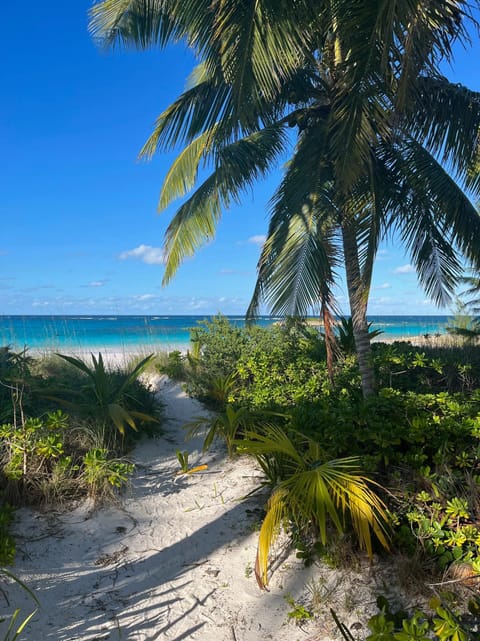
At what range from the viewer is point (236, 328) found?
8.09 metres

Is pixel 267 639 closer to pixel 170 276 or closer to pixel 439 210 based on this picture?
pixel 439 210

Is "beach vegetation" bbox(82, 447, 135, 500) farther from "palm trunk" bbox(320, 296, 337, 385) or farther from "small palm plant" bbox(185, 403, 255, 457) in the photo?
"palm trunk" bbox(320, 296, 337, 385)

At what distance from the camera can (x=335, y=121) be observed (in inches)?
176

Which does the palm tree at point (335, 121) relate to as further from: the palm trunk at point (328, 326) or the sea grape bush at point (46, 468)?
the sea grape bush at point (46, 468)

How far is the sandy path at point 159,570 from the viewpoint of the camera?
253 centimetres

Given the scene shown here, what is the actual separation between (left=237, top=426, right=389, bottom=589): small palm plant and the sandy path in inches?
9.5

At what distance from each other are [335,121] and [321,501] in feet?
12.2

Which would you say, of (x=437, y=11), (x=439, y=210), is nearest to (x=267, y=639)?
(x=439, y=210)

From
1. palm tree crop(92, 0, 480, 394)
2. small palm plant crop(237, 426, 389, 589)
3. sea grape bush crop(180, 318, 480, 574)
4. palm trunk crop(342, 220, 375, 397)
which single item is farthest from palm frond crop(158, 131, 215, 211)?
small palm plant crop(237, 426, 389, 589)

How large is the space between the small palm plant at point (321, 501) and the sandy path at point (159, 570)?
9.5 inches

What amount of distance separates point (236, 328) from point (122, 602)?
5633 mm

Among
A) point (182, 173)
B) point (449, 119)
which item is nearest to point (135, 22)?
point (182, 173)

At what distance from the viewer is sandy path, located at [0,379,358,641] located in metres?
2.53

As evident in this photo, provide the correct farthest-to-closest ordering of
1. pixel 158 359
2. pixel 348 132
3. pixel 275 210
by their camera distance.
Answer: pixel 158 359 → pixel 275 210 → pixel 348 132
